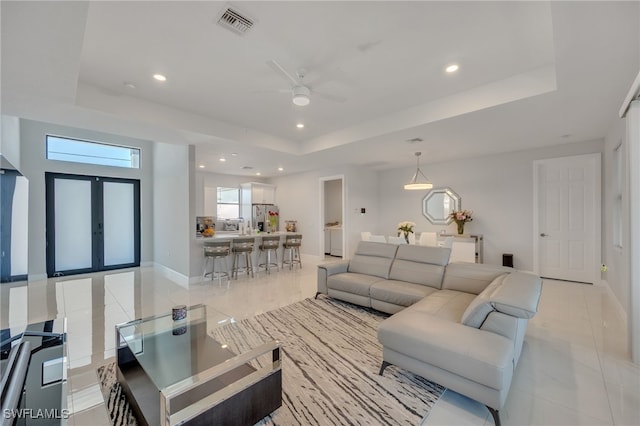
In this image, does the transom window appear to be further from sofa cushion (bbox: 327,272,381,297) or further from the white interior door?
the white interior door

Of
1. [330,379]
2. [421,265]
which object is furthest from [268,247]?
[330,379]

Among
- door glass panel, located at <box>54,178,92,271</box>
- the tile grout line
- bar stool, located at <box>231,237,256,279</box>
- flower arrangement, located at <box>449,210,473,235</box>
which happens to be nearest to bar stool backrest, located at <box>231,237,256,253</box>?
bar stool, located at <box>231,237,256,279</box>

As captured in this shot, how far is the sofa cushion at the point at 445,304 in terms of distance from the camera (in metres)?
2.41

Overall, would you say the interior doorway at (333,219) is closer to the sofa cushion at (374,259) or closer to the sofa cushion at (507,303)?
the sofa cushion at (374,259)

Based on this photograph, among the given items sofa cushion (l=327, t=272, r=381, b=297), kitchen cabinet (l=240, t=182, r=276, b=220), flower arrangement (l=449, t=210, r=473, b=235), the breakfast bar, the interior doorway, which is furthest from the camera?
the interior doorway

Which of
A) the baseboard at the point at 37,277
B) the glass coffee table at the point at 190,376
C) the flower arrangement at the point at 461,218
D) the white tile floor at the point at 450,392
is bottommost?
the white tile floor at the point at 450,392

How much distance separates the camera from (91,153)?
6.33 m

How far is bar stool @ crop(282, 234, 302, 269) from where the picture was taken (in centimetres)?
640

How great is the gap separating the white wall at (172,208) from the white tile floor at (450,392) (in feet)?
1.96

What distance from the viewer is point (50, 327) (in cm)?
269

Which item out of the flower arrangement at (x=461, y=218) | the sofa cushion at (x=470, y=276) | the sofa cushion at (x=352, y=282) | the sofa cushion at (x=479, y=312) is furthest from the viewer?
the flower arrangement at (x=461, y=218)

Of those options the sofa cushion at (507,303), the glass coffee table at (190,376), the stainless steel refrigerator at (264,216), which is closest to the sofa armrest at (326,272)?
the glass coffee table at (190,376)

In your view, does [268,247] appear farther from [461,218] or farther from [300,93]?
[461,218]

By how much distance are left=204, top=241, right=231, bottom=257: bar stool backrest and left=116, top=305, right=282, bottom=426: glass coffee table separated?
258cm
